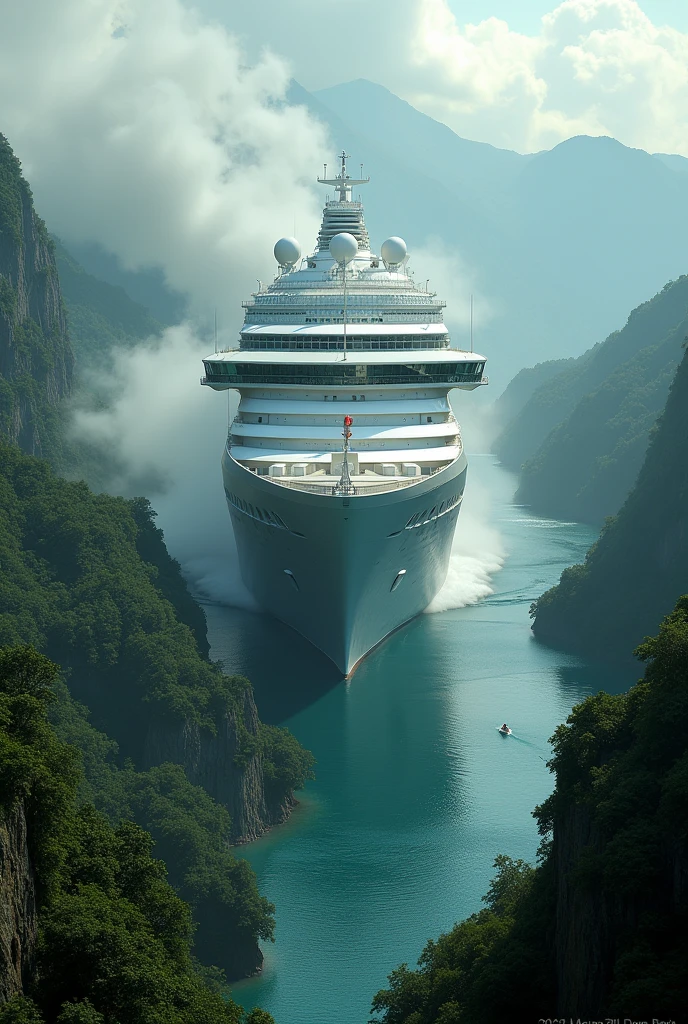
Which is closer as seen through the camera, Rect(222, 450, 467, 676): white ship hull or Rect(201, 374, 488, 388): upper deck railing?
Rect(222, 450, 467, 676): white ship hull

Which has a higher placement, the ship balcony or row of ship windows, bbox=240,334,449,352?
row of ship windows, bbox=240,334,449,352

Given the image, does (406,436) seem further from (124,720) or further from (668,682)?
(668,682)

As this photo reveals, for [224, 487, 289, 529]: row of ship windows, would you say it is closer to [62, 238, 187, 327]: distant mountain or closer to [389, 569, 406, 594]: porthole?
[389, 569, 406, 594]: porthole

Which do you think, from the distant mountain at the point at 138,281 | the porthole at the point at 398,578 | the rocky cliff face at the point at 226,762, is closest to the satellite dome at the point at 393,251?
the porthole at the point at 398,578

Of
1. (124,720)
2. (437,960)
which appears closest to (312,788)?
(124,720)

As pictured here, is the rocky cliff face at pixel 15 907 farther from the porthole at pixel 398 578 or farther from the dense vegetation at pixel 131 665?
the porthole at pixel 398 578

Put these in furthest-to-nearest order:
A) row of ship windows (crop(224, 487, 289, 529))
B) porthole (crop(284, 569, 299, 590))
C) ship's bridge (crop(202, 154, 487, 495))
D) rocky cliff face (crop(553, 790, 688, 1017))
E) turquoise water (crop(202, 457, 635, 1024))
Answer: ship's bridge (crop(202, 154, 487, 495)) < porthole (crop(284, 569, 299, 590)) < row of ship windows (crop(224, 487, 289, 529)) < turquoise water (crop(202, 457, 635, 1024)) < rocky cliff face (crop(553, 790, 688, 1017))

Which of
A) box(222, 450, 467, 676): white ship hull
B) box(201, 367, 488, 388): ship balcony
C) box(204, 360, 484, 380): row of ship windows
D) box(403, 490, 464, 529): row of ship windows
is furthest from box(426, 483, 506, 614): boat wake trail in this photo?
box(204, 360, 484, 380): row of ship windows
